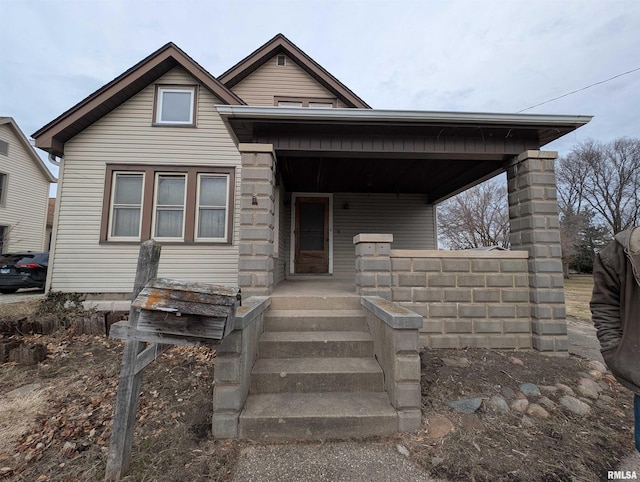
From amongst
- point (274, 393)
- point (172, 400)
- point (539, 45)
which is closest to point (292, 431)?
point (274, 393)

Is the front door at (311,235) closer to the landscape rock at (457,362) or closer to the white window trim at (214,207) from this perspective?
the white window trim at (214,207)

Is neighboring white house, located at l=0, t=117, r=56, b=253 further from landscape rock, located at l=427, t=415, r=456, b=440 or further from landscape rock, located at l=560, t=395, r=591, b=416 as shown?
landscape rock, located at l=560, t=395, r=591, b=416

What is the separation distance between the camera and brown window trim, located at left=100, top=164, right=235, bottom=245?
6109mm

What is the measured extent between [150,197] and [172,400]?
4.91 meters

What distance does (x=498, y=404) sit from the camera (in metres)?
2.58

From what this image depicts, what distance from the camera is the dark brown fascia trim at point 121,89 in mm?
5855

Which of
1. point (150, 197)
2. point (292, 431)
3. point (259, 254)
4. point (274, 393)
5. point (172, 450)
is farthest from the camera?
point (150, 197)

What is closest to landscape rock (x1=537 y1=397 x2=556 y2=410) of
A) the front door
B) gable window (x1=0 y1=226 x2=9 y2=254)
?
the front door

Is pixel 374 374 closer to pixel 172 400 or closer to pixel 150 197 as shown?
pixel 172 400

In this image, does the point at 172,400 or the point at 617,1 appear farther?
the point at 617,1

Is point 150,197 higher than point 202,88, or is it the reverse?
point 202,88

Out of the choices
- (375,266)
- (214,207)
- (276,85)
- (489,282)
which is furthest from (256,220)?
(276,85)

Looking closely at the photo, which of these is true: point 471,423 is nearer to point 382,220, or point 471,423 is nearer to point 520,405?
point 520,405

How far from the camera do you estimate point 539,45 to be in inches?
356
